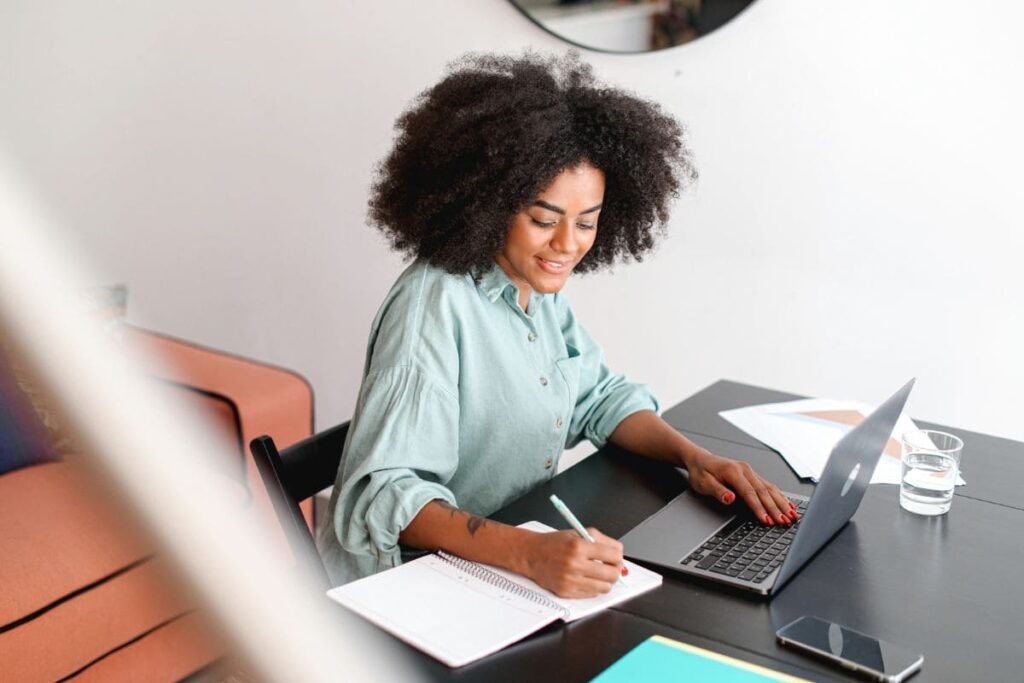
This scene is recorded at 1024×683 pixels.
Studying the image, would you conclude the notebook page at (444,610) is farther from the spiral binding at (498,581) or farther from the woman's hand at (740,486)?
the woman's hand at (740,486)

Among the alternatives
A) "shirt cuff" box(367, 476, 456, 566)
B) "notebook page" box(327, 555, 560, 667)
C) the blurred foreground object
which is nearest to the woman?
"shirt cuff" box(367, 476, 456, 566)

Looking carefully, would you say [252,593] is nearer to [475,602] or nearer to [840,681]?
[475,602]

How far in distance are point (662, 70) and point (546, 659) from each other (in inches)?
61.1

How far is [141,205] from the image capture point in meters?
3.06

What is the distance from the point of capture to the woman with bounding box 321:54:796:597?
135 cm

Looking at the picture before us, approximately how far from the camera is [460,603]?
1133 mm

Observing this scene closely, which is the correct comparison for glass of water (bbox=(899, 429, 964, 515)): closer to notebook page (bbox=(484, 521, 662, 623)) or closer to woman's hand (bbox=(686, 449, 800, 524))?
woman's hand (bbox=(686, 449, 800, 524))

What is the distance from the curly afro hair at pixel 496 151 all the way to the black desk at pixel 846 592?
365mm

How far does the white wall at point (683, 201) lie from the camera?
209 cm

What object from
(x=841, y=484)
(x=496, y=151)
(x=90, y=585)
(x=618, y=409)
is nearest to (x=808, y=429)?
(x=618, y=409)

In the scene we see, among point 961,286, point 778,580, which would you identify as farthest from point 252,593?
point 961,286

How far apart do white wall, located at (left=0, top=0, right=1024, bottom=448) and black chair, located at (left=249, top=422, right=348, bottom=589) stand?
3.65 feet

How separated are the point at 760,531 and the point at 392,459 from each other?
448 millimetres

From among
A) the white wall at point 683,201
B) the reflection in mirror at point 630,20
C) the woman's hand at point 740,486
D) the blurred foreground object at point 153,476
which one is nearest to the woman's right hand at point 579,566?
the woman's hand at point 740,486
